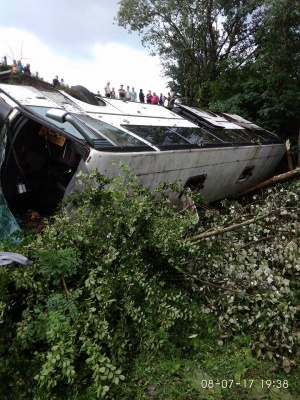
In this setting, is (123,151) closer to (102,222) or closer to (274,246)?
(102,222)

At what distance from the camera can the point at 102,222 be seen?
3.30 metres

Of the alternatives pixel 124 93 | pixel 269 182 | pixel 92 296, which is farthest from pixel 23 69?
pixel 92 296

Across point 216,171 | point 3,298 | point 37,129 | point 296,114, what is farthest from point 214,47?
point 3,298

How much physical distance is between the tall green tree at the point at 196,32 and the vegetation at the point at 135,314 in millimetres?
11770

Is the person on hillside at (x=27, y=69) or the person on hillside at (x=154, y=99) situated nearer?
the person on hillside at (x=27, y=69)

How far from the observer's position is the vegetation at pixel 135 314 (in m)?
2.40

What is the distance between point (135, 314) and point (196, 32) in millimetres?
16036

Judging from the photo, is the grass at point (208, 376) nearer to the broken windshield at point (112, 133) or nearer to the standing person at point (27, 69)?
the broken windshield at point (112, 133)

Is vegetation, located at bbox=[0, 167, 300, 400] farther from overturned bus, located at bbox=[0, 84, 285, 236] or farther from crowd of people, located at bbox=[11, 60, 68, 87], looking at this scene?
crowd of people, located at bbox=[11, 60, 68, 87]

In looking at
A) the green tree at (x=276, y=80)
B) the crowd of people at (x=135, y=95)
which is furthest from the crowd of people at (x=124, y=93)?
the green tree at (x=276, y=80)

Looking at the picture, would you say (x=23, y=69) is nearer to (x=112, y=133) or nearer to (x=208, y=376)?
(x=112, y=133)

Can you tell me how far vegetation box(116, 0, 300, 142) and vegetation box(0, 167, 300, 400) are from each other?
740 cm

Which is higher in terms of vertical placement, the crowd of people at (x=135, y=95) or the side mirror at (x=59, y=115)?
the side mirror at (x=59, y=115)

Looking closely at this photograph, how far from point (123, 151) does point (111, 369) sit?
2.33 metres
